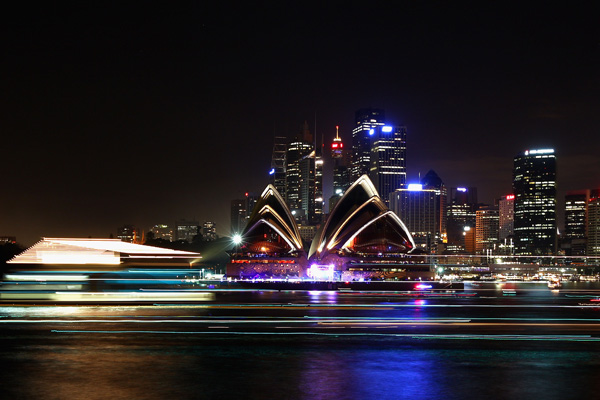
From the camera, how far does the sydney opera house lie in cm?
11462

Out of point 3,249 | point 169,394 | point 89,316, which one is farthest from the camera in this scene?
point 3,249

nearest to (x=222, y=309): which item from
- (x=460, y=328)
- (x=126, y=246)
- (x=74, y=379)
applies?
(x=126, y=246)

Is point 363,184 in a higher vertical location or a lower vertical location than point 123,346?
higher

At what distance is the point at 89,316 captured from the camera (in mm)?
28281

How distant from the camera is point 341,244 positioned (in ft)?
389

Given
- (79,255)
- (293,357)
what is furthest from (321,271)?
(293,357)

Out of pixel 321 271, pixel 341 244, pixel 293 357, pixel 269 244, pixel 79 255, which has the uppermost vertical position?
pixel 269 244

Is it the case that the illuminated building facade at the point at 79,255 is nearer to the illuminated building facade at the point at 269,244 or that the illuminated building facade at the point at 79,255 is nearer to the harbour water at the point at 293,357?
the harbour water at the point at 293,357

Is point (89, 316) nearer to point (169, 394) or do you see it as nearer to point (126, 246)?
point (126, 246)

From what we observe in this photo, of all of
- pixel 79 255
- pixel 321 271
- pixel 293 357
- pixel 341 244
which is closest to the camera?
pixel 293 357

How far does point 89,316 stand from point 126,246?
5.28 m

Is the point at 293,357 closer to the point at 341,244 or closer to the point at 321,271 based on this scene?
the point at 341,244

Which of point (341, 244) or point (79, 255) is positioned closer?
point (79, 255)

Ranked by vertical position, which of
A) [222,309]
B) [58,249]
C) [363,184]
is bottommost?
[222,309]
